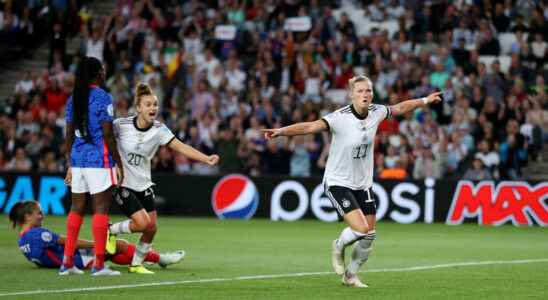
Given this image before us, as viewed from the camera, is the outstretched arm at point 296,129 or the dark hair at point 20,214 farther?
the dark hair at point 20,214

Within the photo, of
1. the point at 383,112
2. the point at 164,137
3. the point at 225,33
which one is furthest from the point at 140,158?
the point at 225,33

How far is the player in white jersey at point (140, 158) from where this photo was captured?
12867 millimetres

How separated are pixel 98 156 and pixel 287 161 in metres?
14.3

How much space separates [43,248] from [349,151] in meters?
3.70

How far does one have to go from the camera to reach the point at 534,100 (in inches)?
1011

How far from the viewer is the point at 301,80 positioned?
28328mm

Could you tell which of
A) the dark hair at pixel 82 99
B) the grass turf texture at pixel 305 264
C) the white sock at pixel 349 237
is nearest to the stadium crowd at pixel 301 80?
the grass turf texture at pixel 305 264

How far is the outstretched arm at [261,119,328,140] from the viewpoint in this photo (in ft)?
36.9

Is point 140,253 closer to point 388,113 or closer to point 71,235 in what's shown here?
point 71,235

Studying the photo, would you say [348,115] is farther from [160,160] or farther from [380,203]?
[160,160]

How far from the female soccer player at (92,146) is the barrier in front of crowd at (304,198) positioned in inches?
503

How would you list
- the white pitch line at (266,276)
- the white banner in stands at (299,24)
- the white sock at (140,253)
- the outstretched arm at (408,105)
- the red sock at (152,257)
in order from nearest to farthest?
the white pitch line at (266,276), the outstretched arm at (408,105), the white sock at (140,253), the red sock at (152,257), the white banner in stands at (299,24)

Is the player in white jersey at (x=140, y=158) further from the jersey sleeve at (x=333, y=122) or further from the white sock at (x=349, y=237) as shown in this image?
the white sock at (x=349, y=237)

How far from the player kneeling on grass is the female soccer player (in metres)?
0.71
